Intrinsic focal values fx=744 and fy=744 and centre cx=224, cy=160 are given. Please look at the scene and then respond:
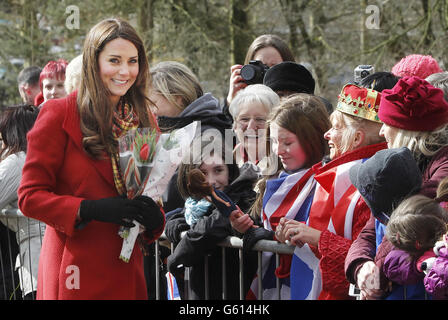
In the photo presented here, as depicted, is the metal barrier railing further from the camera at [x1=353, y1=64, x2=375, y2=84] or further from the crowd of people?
the camera at [x1=353, y1=64, x2=375, y2=84]

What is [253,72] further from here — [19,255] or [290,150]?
[19,255]

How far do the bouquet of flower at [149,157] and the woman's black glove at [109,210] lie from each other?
0.29 feet

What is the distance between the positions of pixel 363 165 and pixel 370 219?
336mm

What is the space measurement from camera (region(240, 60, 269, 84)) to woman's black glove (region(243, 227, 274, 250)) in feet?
4.66

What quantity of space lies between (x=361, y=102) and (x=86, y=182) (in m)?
1.34

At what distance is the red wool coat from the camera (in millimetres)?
3148

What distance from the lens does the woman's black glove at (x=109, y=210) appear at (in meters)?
3.03

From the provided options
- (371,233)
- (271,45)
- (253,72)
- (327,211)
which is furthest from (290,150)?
(271,45)

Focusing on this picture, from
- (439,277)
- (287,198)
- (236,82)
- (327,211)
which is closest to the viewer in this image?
(439,277)

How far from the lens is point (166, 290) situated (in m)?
4.65

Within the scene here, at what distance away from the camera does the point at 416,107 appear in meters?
3.19

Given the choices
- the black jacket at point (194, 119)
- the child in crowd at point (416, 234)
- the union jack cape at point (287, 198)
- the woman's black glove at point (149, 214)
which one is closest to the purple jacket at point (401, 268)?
the child in crowd at point (416, 234)

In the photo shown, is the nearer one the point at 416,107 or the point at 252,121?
the point at 416,107
